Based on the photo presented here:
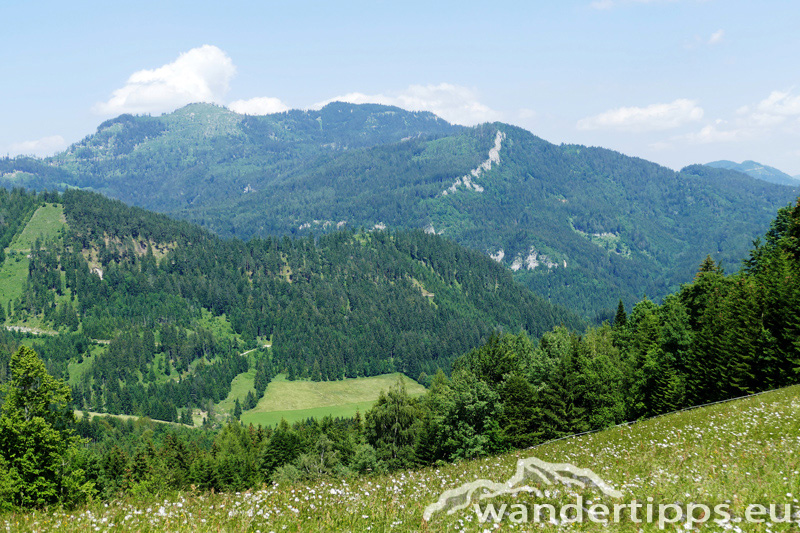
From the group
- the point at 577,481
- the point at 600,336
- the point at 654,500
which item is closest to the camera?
the point at 654,500

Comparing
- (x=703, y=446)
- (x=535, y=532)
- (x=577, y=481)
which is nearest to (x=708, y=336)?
(x=703, y=446)

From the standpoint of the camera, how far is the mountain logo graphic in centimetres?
1425

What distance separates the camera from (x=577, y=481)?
51.6 feet

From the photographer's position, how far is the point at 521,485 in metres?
15.9

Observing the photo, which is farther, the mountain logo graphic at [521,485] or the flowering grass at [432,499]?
the mountain logo graphic at [521,485]

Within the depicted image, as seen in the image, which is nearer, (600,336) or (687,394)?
(687,394)

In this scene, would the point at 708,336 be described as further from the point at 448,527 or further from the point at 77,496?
the point at 77,496

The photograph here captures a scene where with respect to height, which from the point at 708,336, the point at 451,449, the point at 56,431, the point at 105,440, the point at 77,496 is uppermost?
the point at 708,336

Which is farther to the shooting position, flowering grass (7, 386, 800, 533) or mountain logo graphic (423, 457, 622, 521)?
mountain logo graphic (423, 457, 622, 521)

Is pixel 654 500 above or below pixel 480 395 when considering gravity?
above

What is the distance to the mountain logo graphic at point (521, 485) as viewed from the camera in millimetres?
14250

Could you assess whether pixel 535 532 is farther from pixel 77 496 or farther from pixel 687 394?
pixel 687 394

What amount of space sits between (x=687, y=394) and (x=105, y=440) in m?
161

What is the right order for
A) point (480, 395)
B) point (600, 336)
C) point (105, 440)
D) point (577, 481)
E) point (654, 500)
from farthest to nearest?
point (105, 440), point (600, 336), point (480, 395), point (577, 481), point (654, 500)
